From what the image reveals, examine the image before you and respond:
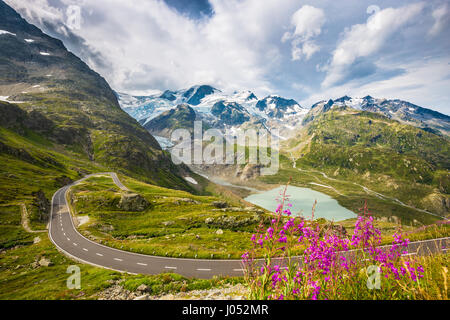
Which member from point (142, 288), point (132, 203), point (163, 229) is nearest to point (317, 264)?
point (142, 288)

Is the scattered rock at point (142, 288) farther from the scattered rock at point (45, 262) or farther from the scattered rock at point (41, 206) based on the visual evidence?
the scattered rock at point (41, 206)

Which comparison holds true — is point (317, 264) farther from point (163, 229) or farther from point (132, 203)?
point (132, 203)

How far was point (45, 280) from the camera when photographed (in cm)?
→ 2144

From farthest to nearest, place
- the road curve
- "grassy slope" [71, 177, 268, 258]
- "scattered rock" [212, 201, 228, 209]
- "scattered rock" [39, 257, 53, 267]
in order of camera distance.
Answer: "scattered rock" [212, 201, 228, 209] < "grassy slope" [71, 177, 268, 258] < "scattered rock" [39, 257, 53, 267] < the road curve

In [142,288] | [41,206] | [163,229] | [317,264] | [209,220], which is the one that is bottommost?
[163,229]

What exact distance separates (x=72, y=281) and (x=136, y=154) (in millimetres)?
196229

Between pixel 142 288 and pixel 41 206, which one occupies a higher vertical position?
pixel 41 206

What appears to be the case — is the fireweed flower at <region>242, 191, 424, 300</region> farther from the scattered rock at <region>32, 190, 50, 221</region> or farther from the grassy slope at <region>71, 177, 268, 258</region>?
the scattered rock at <region>32, 190, 50, 221</region>

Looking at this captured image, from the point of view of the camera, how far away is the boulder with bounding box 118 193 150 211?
58344 mm

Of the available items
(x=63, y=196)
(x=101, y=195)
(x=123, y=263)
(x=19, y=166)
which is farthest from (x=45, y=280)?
(x=19, y=166)

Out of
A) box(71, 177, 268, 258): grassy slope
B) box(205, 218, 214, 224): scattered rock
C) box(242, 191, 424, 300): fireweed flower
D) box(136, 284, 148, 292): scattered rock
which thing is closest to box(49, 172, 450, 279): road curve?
box(71, 177, 268, 258): grassy slope

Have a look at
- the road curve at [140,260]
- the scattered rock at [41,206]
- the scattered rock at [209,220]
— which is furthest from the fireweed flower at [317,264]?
the scattered rock at [41,206]

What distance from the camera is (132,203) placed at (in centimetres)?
5953
